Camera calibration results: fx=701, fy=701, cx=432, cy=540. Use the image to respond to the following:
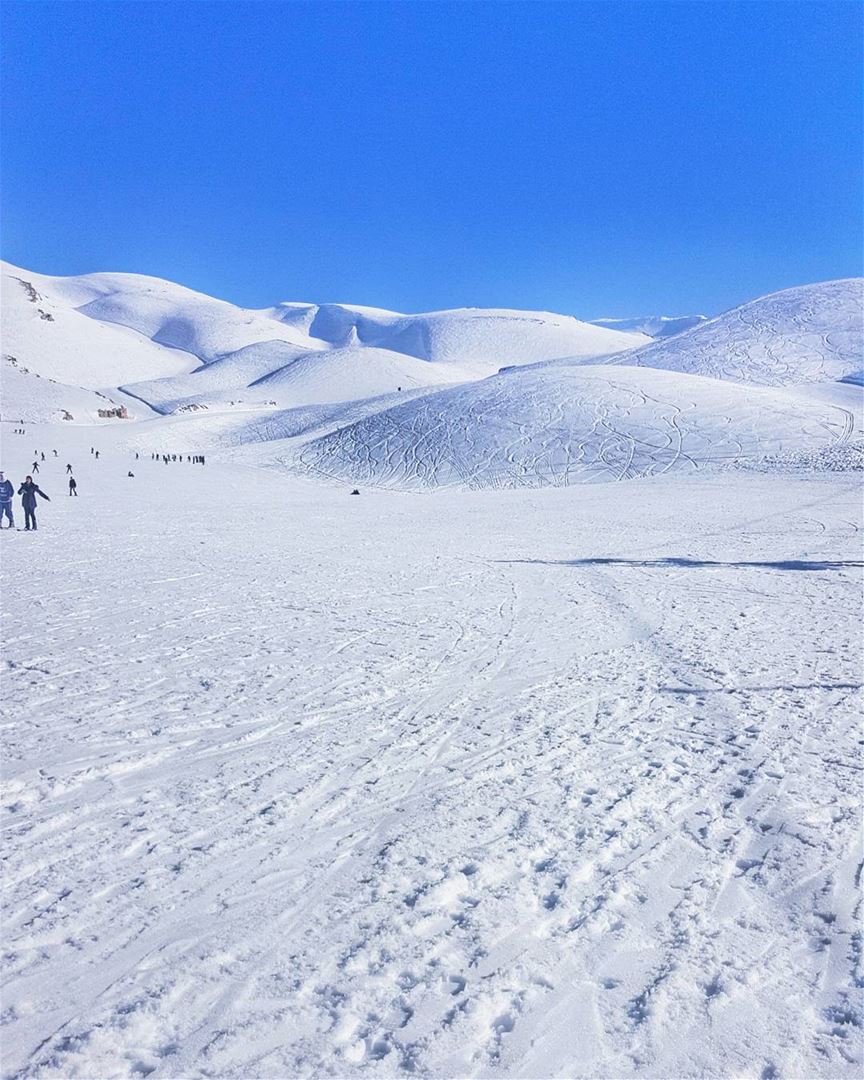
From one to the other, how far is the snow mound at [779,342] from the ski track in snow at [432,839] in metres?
70.4

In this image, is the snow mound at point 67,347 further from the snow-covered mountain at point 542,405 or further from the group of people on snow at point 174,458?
the group of people on snow at point 174,458

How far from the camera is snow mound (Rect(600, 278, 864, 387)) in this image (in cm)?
7219

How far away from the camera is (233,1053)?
2.79 m

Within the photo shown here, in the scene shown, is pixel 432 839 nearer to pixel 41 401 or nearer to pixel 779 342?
pixel 779 342

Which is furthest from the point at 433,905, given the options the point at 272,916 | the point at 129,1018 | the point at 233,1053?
the point at 129,1018

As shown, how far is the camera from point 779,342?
262 feet

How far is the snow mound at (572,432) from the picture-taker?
42375 mm

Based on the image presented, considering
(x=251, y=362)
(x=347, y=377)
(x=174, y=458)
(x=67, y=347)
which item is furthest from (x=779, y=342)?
(x=67, y=347)

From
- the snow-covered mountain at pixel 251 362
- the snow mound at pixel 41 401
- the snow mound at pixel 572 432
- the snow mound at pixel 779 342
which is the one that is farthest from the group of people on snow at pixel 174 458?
the snow mound at pixel 779 342

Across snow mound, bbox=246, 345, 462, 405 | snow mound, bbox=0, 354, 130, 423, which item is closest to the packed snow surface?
snow mound, bbox=0, 354, 130, 423

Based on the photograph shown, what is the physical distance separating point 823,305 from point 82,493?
9034 cm

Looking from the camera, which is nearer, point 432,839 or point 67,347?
point 432,839

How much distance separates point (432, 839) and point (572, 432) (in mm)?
45790

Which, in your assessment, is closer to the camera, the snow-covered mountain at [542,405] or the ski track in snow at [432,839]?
the ski track in snow at [432,839]
